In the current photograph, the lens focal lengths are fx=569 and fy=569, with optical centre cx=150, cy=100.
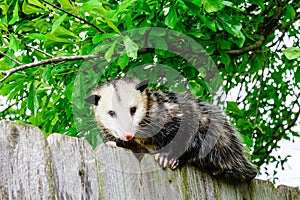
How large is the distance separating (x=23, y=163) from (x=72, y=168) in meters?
0.19

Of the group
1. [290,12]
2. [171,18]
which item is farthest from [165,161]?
[290,12]

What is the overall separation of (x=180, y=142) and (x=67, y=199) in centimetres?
103

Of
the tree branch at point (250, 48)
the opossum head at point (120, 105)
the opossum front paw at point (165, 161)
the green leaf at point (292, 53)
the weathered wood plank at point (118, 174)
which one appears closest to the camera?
the weathered wood plank at point (118, 174)

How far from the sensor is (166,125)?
2.61m

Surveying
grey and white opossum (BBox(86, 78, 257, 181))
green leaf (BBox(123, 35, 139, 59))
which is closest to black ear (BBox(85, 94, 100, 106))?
grey and white opossum (BBox(86, 78, 257, 181))

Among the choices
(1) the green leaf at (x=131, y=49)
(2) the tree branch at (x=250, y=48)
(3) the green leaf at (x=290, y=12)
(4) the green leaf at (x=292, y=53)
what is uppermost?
(3) the green leaf at (x=290, y=12)

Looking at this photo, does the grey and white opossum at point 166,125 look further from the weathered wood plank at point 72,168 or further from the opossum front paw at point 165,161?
the weathered wood plank at point 72,168

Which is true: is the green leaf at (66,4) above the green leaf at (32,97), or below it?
above

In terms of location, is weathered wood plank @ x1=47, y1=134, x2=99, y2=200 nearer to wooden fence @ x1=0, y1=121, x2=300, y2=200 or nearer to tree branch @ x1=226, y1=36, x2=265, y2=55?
wooden fence @ x1=0, y1=121, x2=300, y2=200

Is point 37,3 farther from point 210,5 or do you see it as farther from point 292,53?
point 292,53

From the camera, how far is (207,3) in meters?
2.54

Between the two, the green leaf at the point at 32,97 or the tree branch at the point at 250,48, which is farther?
the tree branch at the point at 250,48

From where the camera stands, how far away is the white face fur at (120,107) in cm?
247

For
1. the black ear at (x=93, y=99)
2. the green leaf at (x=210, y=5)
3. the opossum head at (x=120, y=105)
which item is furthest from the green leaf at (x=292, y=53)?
the black ear at (x=93, y=99)
